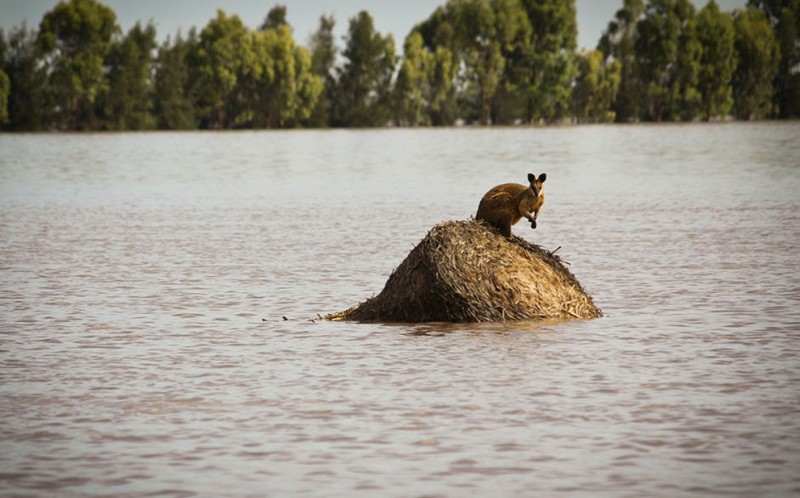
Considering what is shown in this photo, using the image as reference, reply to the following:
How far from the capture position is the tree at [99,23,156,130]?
13088 centimetres

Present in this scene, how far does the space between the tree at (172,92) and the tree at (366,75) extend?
17197 mm

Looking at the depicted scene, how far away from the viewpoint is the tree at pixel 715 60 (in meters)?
136

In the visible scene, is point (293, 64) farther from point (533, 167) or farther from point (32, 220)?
point (32, 220)

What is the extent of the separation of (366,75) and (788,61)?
48.2 metres

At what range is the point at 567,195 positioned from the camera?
3616 centimetres

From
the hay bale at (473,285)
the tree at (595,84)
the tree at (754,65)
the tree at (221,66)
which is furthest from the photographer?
the tree at (595,84)

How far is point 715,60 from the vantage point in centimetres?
13650

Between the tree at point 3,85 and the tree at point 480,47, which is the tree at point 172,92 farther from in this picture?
the tree at point 480,47

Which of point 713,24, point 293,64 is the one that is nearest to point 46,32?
point 293,64

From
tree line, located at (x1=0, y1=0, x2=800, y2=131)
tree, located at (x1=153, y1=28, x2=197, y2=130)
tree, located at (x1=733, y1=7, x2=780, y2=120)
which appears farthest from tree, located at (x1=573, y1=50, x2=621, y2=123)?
tree, located at (x1=153, y1=28, x2=197, y2=130)

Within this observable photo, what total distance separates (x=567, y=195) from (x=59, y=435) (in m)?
28.5

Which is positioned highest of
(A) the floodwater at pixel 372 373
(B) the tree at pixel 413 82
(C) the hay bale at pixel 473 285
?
(B) the tree at pixel 413 82

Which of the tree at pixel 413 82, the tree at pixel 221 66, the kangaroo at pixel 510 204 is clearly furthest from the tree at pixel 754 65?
the kangaroo at pixel 510 204

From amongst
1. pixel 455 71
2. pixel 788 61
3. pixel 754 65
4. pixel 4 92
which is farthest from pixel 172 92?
pixel 788 61
